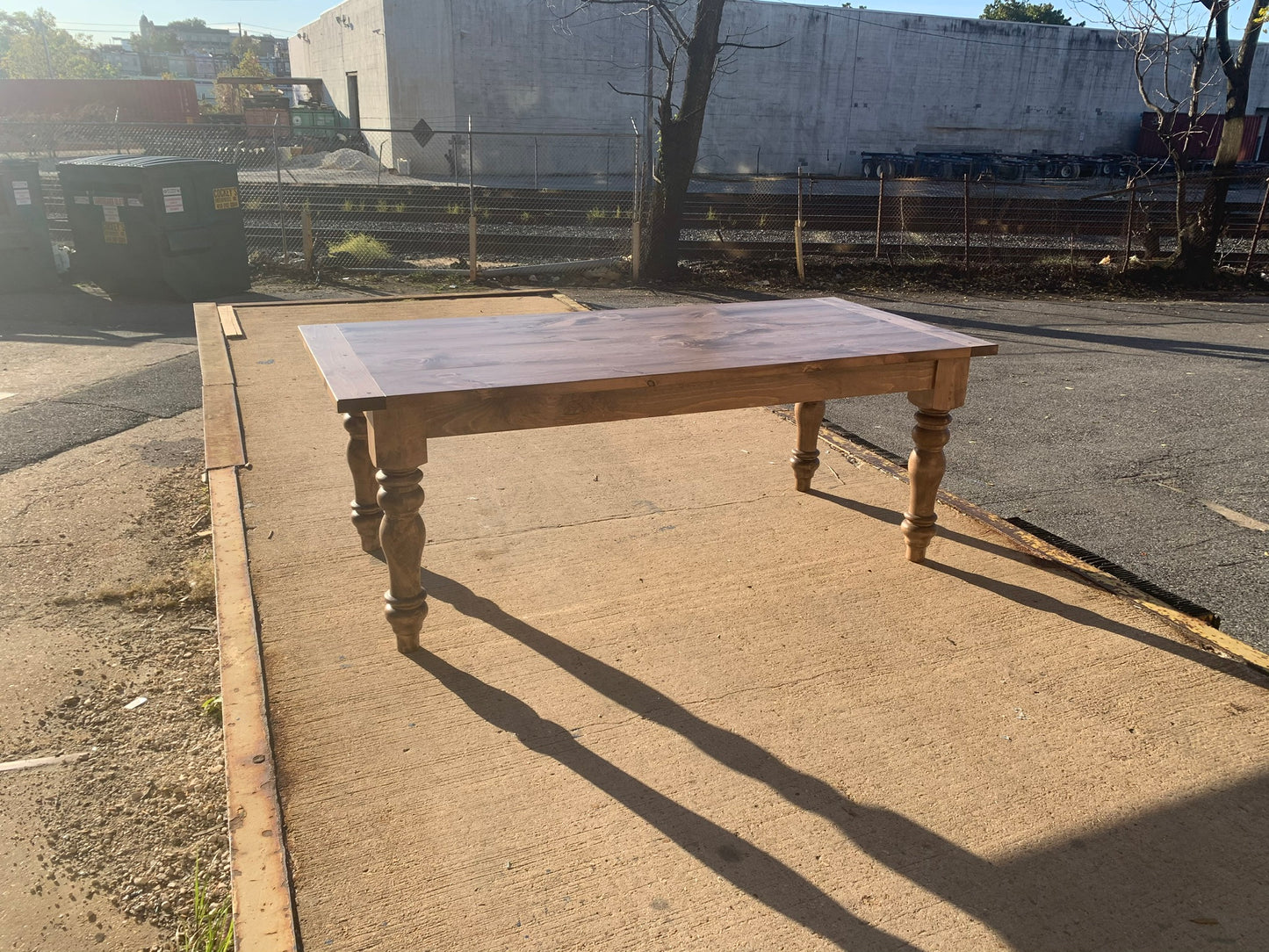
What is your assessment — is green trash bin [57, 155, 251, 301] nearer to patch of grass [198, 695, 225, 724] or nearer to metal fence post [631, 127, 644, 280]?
metal fence post [631, 127, 644, 280]

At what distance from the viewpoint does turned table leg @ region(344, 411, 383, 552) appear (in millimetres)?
3408

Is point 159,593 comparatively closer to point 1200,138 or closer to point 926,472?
point 926,472

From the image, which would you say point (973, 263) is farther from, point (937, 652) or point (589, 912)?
point (589, 912)

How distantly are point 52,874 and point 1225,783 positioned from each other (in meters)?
2.97

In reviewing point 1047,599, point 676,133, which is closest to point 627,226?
point 676,133

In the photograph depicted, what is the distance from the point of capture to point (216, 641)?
3.45m

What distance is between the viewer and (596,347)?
329cm

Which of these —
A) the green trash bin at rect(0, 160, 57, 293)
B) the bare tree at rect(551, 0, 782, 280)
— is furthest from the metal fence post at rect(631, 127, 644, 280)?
Result: the green trash bin at rect(0, 160, 57, 293)

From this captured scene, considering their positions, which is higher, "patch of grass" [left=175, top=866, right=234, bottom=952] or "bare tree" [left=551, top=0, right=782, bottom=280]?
"bare tree" [left=551, top=0, right=782, bottom=280]

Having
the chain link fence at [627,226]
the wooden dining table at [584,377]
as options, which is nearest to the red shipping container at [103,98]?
the chain link fence at [627,226]

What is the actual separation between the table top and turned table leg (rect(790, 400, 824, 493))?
425 mm

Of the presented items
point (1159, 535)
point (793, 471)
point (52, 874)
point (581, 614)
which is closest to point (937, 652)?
point (581, 614)

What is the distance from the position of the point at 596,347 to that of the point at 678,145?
33.8 ft

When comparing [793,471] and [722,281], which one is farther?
[722,281]
